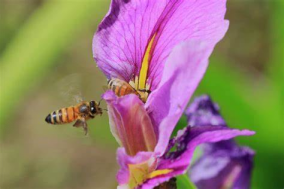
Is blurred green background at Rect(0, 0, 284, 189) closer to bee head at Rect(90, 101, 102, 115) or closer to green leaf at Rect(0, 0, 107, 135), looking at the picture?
green leaf at Rect(0, 0, 107, 135)

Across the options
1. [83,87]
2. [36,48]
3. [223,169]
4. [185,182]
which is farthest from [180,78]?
[83,87]

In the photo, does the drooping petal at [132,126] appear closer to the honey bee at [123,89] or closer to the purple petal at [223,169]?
the honey bee at [123,89]

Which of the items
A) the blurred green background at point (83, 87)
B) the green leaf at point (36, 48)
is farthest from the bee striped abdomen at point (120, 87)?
the green leaf at point (36, 48)

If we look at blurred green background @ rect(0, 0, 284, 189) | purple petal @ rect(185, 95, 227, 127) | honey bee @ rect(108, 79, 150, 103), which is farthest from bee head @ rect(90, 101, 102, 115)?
blurred green background @ rect(0, 0, 284, 189)

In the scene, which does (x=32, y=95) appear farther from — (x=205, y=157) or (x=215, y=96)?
(x=205, y=157)

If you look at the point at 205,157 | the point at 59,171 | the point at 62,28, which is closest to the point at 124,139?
the point at 205,157

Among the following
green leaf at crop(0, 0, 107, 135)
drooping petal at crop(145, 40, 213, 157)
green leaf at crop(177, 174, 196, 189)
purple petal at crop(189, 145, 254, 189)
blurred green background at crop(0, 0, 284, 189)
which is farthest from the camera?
green leaf at crop(0, 0, 107, 135)
